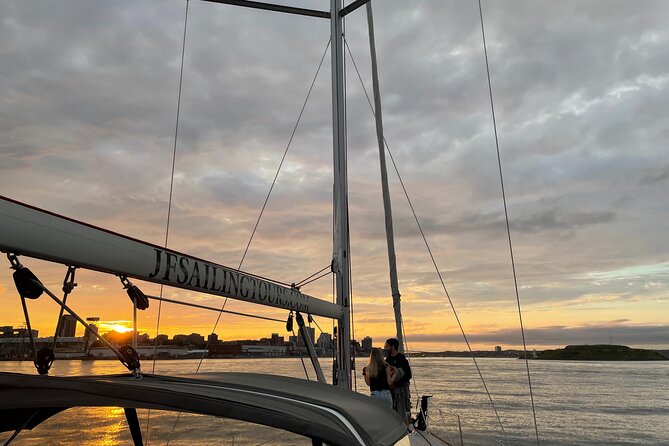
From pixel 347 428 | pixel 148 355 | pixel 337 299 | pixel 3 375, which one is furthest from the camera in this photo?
pixel 337 299

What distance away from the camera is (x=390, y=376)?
22.5 ft

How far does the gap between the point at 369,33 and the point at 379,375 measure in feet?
23.1

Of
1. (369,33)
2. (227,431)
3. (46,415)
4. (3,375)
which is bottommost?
(227,431)

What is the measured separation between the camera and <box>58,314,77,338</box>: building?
299 centimetres

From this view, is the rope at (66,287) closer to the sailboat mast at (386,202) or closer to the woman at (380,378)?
the woman at (380,378)

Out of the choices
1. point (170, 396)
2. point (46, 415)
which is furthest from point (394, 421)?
point (46, 415)

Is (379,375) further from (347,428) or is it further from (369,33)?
(369,33)

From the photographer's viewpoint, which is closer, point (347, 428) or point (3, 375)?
point (347, 428)

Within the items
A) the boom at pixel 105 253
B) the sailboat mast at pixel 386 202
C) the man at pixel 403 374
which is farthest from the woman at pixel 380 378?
the boom at pixel 105 253

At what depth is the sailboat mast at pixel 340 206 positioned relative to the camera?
7293mm

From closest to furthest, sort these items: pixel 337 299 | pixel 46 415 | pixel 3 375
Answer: pixel 3 375
pixel 46 415
pixel 337 299

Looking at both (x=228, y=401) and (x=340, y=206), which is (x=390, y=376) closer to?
(x=340, y=206)

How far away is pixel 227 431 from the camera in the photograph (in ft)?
11.2

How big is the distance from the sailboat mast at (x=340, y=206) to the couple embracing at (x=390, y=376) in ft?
1.43
